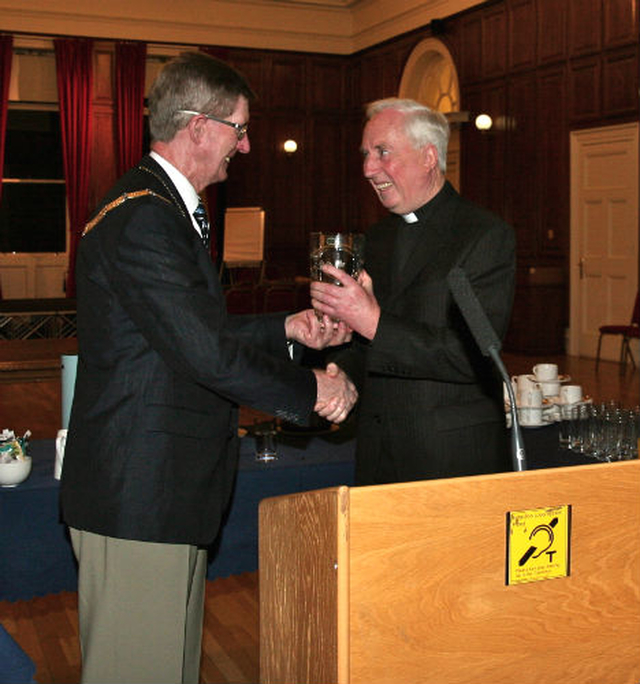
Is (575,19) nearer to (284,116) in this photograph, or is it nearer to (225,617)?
(284,116)

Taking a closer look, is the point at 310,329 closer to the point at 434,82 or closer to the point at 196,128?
the point at 196,128

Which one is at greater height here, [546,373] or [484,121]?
[484,121]

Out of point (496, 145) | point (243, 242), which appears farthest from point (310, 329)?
point (243, 242)

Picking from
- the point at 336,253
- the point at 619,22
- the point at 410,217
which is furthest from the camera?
the point at 619,22

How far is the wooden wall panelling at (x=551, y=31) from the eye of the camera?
10719 millimetres

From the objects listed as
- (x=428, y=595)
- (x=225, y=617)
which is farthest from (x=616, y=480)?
(x=225, y=617)

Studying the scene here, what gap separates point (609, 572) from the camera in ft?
5.07

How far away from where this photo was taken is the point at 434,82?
1360 cm

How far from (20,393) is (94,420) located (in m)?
7.13

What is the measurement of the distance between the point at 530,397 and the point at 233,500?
119 cm

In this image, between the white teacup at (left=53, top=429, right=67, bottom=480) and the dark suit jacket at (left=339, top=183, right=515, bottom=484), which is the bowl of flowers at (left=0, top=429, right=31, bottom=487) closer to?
the white teacup at (left=53, top=429, right=67, bottom=480)

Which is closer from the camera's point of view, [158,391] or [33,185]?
[158,391]

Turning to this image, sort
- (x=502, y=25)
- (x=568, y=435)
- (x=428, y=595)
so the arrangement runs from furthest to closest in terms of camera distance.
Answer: (x=502, y=25) < (x=568, y=435) < (x=428, y=595)

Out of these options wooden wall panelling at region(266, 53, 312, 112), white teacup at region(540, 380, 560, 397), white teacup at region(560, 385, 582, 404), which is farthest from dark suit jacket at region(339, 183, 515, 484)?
wooden wall panelling at region(266, 53, 312, 112)
